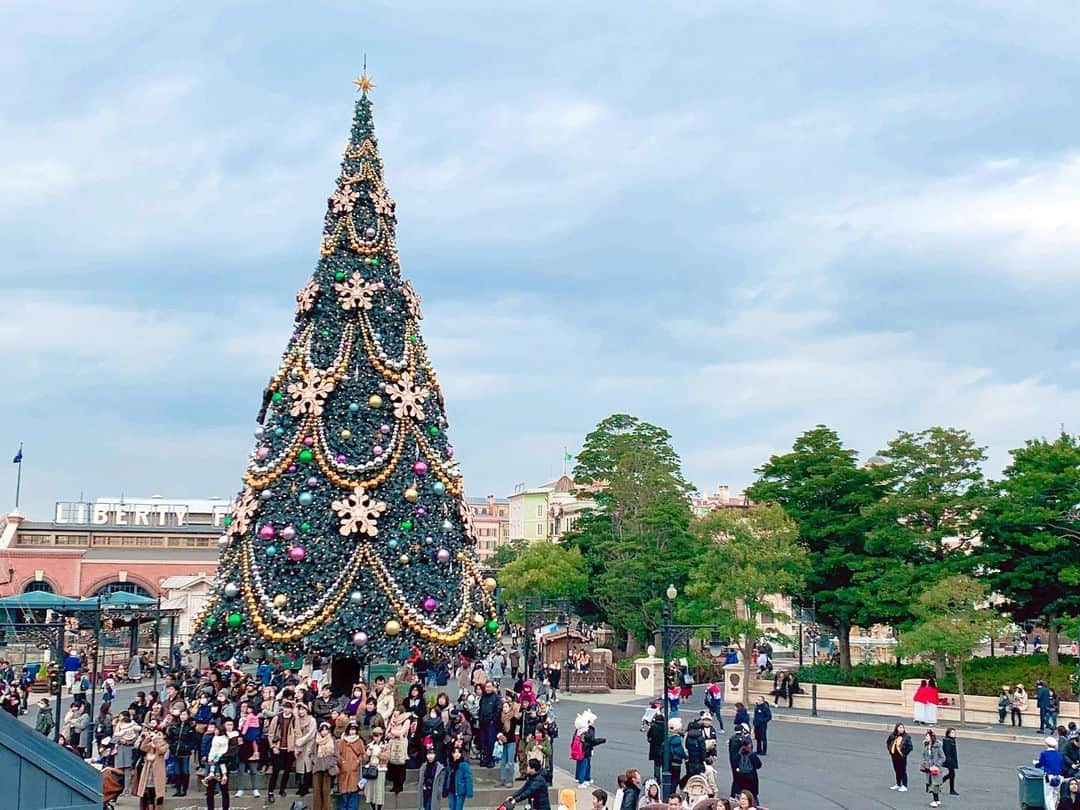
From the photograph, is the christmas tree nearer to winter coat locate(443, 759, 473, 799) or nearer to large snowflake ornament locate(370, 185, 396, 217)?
large snowflake ornament locate(370, 185, 396, 217)

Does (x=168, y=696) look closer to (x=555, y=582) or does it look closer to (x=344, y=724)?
(x=344, y=724)

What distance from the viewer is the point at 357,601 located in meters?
21.8

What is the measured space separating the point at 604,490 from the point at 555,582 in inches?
225

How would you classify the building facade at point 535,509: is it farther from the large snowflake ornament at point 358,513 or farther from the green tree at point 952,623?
the large snowflake ornament at point 358,513

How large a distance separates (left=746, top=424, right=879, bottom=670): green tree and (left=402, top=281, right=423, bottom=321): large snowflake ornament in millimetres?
22559

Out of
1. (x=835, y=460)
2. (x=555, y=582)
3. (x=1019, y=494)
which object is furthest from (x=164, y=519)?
(x=1019, y=494)

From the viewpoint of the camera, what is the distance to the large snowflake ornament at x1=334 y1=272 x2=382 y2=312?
2403cm

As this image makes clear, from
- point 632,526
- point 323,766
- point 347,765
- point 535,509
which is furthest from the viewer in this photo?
point 535,509

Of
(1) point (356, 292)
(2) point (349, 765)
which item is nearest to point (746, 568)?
(1) point (356, 292)

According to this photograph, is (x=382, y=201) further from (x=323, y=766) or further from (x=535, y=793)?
(x=535, y=793)

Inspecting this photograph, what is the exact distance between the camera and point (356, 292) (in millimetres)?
24156

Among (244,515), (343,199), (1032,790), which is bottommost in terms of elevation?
(1032,790)

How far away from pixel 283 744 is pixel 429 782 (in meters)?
2.48

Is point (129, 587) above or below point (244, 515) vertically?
below
